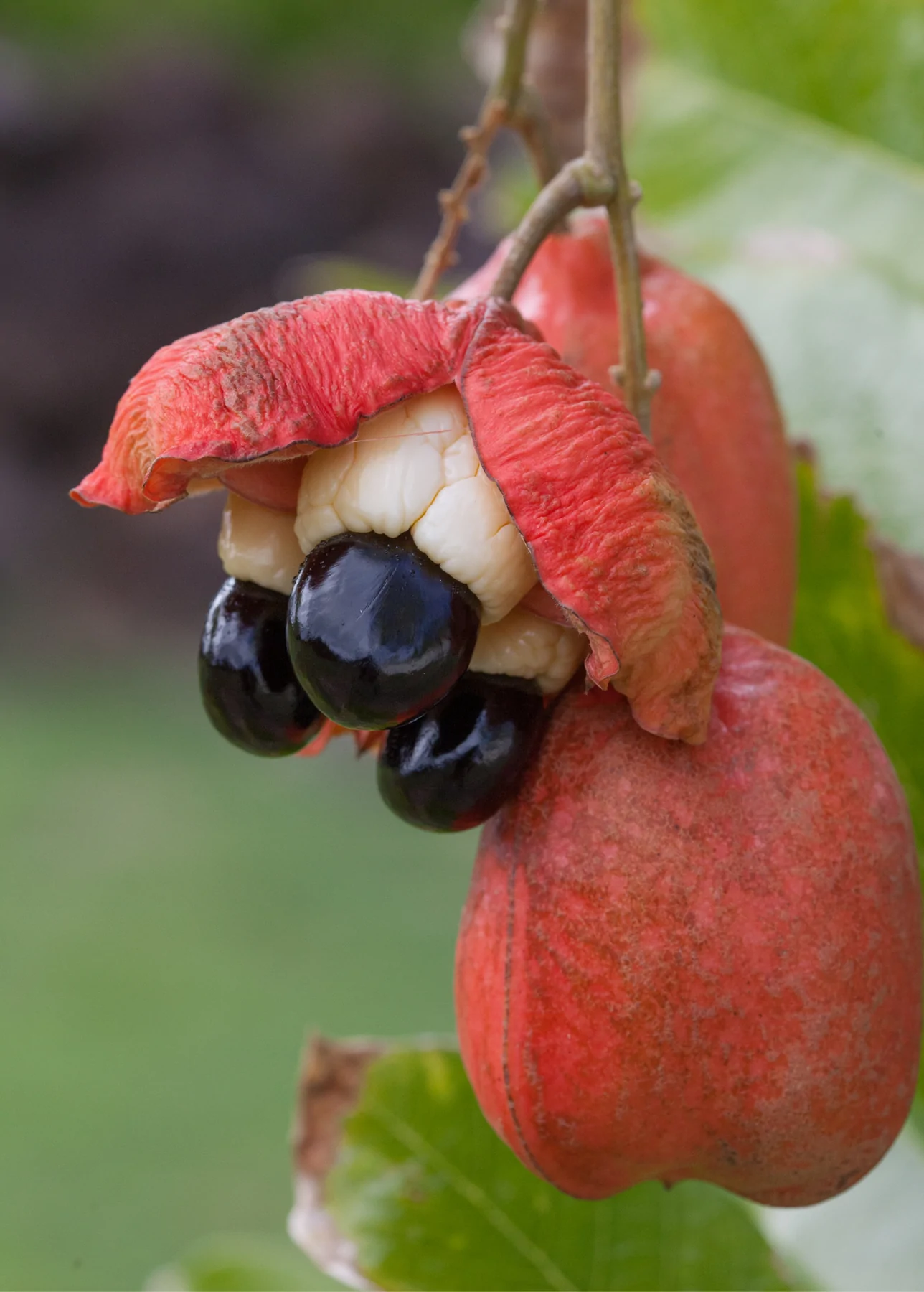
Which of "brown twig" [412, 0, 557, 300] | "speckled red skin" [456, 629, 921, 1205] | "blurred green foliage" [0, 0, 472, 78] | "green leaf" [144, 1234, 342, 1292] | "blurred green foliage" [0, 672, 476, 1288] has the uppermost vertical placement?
"brown twig" [412, 0, 557, 300]

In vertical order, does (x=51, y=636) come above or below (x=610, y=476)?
below

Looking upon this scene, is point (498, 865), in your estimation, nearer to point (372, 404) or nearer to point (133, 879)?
point (372, 404)

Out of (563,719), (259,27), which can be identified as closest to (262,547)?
(563,719)

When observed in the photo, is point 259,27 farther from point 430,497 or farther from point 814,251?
point 430,497

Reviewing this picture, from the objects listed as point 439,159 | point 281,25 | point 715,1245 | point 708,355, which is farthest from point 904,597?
point 281,25

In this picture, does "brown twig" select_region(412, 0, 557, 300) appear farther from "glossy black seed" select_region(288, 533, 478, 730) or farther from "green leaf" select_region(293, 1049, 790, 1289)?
"green leaf" select_region(293, 1049, 790, 1289)

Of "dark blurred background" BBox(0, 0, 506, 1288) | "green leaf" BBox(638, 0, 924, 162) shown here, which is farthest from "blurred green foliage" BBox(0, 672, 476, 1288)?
"green leaf" BBox(638, 0, 924, 162)

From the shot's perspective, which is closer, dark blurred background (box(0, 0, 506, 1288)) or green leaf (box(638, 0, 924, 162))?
green leaf (box(638, 0, 924, 162))
